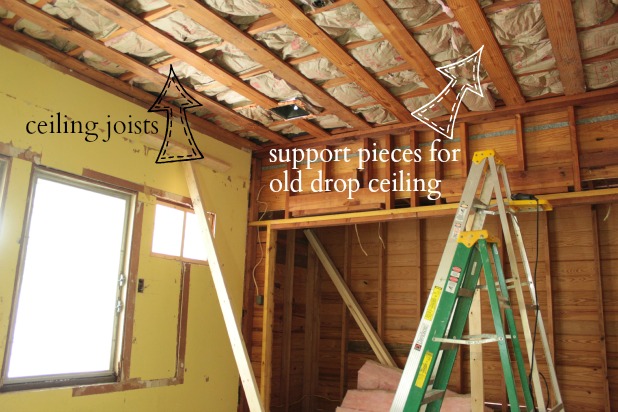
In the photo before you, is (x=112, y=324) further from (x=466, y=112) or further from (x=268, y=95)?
(x=466, y=112)

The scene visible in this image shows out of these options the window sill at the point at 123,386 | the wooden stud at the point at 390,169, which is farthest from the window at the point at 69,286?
the wooden stud at the point at 390,169

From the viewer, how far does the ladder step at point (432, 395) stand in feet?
8.43

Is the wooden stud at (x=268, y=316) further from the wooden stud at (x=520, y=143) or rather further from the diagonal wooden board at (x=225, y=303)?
the wooden stud at (x=520, y=143)

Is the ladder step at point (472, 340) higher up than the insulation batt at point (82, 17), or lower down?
lower down

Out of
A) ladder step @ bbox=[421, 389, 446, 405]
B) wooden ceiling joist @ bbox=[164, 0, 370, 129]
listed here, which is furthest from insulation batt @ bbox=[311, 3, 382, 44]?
ladder step @ bbox=[421, 389, 446, 405]

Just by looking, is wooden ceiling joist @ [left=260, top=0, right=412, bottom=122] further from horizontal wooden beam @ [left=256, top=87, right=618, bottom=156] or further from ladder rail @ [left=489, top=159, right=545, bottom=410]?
ladder rail @ [left=489, top=159, right=545, bottom=410]

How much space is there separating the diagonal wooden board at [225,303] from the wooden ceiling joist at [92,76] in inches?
17.8

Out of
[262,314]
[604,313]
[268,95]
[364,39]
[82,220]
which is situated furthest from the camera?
[262,314]

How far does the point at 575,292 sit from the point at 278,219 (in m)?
2.92

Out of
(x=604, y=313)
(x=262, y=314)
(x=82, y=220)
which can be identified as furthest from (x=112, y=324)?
(x=604, y=313)

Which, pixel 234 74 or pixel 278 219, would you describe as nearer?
pixel 234 74

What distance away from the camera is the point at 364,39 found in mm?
3389

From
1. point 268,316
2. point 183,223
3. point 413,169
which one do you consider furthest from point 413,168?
point 183,223

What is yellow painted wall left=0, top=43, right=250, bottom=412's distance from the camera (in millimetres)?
3314
